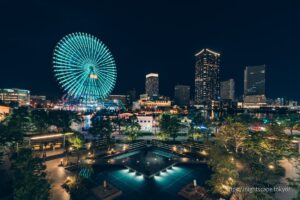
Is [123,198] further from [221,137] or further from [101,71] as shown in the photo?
[101,71]

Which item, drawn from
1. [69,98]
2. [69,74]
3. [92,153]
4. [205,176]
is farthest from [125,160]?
[69,98]

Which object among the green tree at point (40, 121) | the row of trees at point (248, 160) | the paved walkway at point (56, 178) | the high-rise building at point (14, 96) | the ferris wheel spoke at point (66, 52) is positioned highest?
the ferris wheel spoke at point (66, 52)

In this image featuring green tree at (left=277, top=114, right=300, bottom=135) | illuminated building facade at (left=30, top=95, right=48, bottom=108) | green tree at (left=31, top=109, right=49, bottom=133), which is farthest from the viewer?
illuminated building facade at (left=30, top=95, right=48, bottom=108)

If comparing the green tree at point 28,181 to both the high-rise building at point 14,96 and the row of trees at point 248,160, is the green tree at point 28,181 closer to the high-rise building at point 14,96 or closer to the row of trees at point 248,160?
the row of trees at point 248,160

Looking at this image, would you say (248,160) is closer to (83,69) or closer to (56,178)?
(56,178)

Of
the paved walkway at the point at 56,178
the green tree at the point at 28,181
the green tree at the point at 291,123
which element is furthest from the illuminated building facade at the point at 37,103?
the green tree at the point at 291,123

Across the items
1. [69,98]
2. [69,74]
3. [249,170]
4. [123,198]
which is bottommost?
[123,198]

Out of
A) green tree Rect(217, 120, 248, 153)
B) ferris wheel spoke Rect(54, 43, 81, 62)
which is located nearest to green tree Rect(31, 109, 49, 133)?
ferris wheel spoke Rect(54, 43, 81, 62)

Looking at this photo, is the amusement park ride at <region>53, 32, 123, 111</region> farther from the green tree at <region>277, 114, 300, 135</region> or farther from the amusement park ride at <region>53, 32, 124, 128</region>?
the green tree at <region>277, 114, 300, 135</region>

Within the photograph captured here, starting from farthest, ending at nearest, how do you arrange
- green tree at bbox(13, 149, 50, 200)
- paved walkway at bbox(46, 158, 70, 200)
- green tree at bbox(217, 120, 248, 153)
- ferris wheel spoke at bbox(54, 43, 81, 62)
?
ferris wheel spoke at bbox(54, 43, 81, 62) → green tree at bbox(217, 120, 248, 153) → paved walkway at bbox(46, 158, 70, 200) → green tree at bbox(13, 149, 50, 200)
